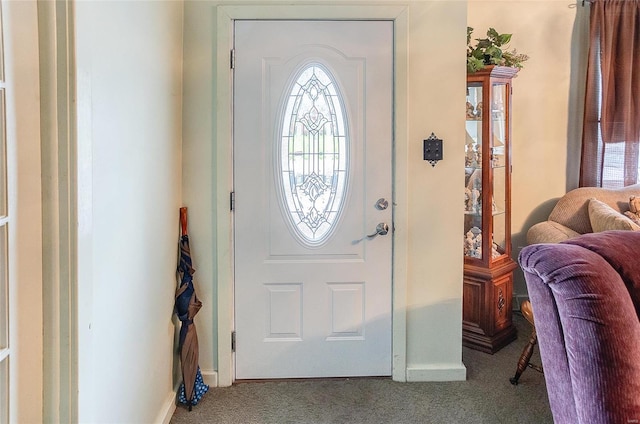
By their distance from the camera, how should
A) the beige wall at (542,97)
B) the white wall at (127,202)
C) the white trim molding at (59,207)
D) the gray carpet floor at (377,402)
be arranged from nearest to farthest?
1. the white trim molding at (59,207)
2. the white wall at (127,202)
3. the gray carpet floor at (377,402)
4. the beige wall at (542,97)

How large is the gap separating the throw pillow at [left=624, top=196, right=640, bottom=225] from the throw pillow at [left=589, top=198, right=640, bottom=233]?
95 mm

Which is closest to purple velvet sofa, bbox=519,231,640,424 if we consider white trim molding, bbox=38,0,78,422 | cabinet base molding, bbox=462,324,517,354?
white trim molding, bbox=38,0,78,422

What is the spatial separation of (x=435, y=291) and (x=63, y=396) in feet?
6.18

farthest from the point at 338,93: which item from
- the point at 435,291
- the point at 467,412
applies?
the point at 467,412

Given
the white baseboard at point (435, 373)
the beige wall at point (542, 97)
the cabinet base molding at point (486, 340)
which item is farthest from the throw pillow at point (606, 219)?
the white baseboard at point (435, 373)

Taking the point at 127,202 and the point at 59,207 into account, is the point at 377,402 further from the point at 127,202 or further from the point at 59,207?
the point at 59,207

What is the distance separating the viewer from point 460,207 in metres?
2.61

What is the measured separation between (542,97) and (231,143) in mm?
2577

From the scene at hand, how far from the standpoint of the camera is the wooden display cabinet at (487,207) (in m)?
3.05

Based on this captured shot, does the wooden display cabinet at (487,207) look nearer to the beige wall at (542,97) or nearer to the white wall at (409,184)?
the white wall at (409,184)

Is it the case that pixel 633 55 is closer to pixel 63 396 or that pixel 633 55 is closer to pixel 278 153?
pixel 278 153

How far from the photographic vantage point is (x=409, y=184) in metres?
2.58

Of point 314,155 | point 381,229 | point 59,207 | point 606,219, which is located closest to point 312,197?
point 314,155

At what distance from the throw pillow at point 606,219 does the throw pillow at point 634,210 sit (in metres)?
0.09
